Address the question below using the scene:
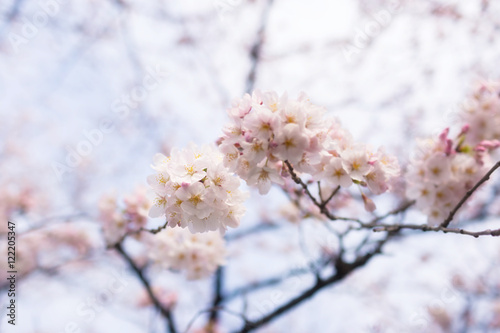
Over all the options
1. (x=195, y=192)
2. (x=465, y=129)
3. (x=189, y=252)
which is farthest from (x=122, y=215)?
(x=465, y=129)

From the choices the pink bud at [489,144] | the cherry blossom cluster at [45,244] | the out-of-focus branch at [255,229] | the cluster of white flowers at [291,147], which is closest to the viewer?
the cluster of white flowers at [291,147]

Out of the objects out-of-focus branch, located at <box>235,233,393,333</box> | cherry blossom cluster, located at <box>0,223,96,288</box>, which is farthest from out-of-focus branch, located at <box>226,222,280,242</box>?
out-of-focus branch, located at <box>235,233,393,333</box>

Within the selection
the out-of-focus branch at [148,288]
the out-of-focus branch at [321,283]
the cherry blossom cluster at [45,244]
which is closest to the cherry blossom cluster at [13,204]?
the cherry blossom cluster at [45,244]

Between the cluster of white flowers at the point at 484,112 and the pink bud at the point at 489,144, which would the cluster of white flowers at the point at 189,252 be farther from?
the cluster of white flowers at the point at 484,112

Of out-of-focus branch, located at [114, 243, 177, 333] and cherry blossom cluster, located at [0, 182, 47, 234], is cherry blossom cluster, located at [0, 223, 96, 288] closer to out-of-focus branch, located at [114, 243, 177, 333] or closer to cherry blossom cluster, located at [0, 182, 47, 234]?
cherry blossom cluster, located at [0, 182, 47, 234]

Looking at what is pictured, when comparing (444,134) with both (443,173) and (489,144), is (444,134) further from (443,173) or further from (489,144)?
(489,144)

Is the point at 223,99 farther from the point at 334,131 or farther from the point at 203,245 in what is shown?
the point at 334,131

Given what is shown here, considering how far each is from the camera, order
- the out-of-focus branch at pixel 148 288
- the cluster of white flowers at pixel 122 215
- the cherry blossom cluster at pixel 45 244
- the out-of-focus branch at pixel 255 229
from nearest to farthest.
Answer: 1. the cluster of white flowers at pixel 122 215
2. the out-of-focus branch at pixel 148 288
3. the cherry blossom cluster at pixel 45 244
4. the out-of-focus branch at pixel 255 229
